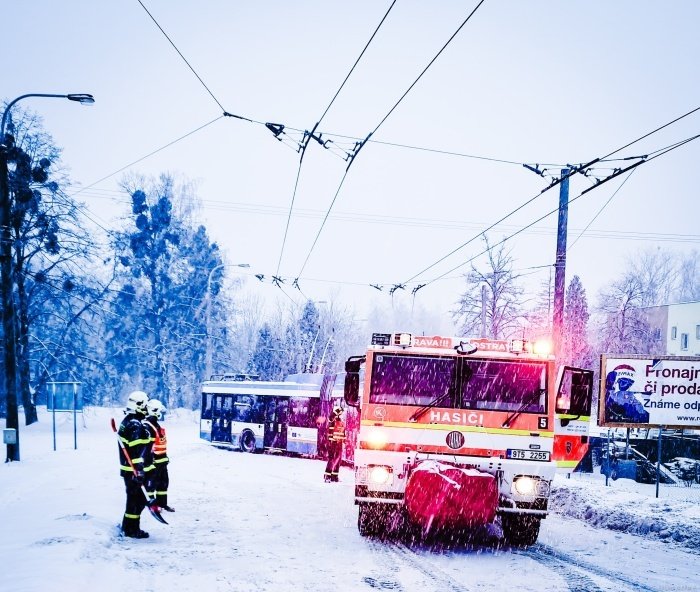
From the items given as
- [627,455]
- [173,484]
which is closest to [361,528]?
[173,484]

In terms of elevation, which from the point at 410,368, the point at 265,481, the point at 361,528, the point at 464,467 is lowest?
the point at 265,481

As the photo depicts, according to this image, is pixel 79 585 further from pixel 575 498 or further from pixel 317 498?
pixel 575 498

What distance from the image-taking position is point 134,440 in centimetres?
863

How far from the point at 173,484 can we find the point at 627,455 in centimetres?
1157

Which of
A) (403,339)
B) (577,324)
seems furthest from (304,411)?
(577,324)

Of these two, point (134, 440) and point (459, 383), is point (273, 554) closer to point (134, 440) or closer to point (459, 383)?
point (134, 440)

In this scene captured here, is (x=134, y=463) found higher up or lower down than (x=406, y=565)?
higher up

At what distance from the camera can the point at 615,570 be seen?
26.1ft

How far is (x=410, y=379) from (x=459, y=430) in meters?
0.94

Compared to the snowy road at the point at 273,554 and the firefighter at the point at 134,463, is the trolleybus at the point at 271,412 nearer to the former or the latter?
the snowy road at the point at 273,554

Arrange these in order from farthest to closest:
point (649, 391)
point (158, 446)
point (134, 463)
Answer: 1. point (649, 391)
2. point (158, 446)
3. point (134, 463)

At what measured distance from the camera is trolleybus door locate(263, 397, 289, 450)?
26172 mm

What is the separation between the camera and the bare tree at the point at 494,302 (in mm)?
43875

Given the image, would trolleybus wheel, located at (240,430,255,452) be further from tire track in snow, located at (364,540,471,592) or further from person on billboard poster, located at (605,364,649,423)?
tire track in snow, located at (364,540,471,592)
